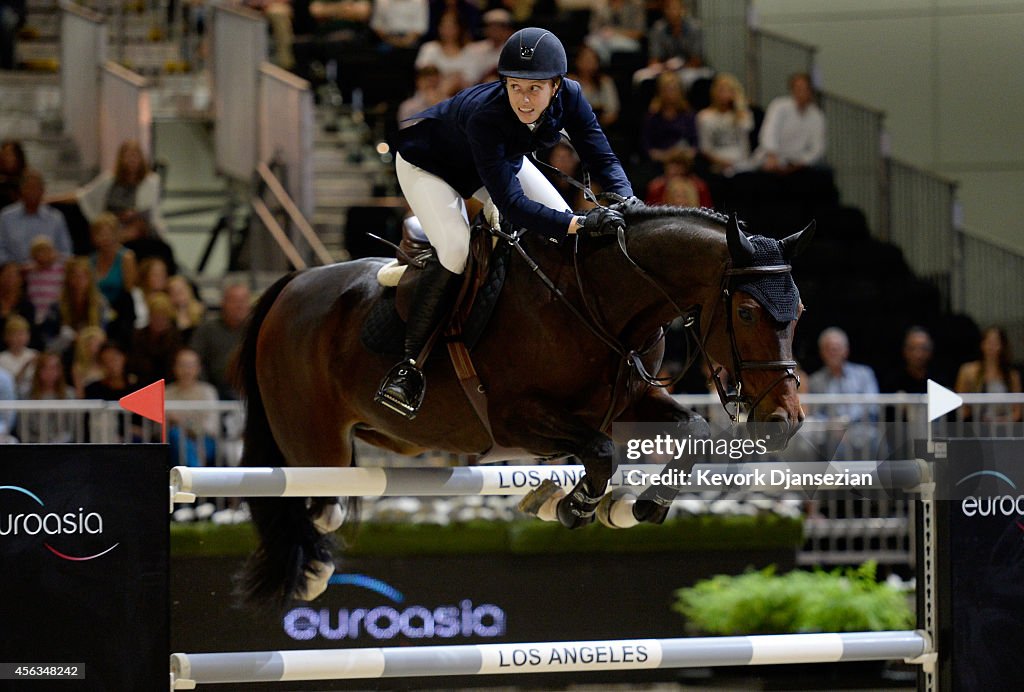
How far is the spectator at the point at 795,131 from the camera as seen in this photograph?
9922mm

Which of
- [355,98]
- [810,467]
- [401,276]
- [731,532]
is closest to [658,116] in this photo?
[355,98]

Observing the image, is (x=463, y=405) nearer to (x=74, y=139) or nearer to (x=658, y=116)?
(x=658, y=116)

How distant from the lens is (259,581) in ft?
15.6

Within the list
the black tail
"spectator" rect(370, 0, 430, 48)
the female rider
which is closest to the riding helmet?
the female rider

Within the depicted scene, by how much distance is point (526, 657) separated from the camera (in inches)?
156

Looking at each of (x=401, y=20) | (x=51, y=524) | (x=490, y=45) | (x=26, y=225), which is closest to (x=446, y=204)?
(x=51, y=524)

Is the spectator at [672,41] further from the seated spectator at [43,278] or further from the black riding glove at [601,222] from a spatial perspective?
the black riding glove at [601,222]

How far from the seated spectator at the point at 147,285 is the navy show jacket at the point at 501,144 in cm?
434

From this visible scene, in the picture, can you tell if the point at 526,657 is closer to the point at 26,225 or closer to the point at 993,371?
the point at 993,371

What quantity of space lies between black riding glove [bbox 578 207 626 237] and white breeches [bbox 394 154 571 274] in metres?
0.23

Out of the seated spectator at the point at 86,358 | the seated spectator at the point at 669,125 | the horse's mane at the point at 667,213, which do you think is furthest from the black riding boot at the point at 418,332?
the seated spectator at the point at 669,125

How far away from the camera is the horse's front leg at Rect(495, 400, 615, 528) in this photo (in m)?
4.00

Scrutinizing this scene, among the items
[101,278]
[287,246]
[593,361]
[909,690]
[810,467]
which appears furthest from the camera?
[287,246]

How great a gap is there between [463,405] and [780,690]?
266 cm
